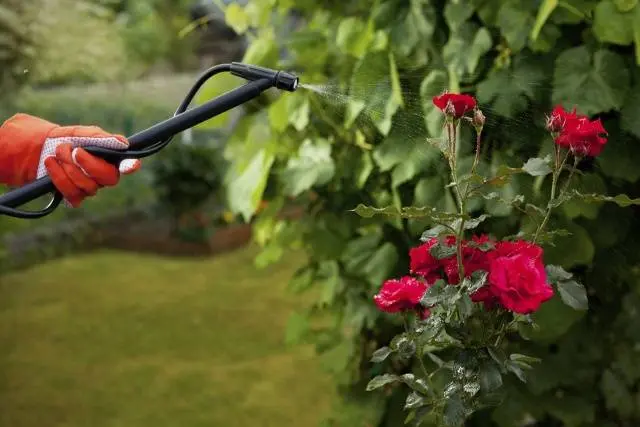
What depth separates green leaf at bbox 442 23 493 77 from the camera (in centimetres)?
152

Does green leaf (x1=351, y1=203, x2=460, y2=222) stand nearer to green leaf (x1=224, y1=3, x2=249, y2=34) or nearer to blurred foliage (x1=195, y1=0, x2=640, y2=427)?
blurred foliage (x1=195, y1=0, x2=640, y2=427)

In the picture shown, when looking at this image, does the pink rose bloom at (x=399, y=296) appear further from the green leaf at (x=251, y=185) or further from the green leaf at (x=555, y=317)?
the green leaf at (x=251, y=185)

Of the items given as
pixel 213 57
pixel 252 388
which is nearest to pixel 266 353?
pixel 252 388

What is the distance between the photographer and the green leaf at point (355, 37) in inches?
65.2

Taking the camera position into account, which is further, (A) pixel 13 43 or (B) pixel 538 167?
(A) pixel 13 43

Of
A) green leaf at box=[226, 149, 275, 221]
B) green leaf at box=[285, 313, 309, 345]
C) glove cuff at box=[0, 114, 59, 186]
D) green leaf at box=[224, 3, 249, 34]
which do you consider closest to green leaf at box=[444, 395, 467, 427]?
glove cuff at box=[0, 114, 59, 186]

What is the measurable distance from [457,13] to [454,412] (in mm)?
791

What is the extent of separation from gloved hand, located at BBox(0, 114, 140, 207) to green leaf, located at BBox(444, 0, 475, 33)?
75 cm

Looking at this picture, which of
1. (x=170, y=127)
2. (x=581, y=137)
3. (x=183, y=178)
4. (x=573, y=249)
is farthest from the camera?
(x=183, y=178)

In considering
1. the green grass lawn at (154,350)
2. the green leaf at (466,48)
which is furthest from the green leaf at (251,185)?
the green grass lawn at (154,350)

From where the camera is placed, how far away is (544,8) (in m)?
1.41

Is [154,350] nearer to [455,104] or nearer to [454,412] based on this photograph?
[454,412]

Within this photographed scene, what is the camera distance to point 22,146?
1.05 metres

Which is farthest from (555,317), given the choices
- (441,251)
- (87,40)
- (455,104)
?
(87,40)
